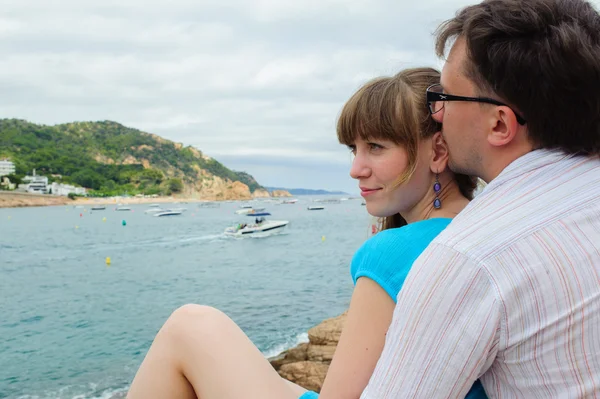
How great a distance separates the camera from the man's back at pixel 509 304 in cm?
98

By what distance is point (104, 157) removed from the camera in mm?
126875

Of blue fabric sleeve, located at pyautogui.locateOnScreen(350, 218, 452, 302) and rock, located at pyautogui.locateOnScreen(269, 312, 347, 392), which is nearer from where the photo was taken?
blue fabric sleeve, located at pyautogui.locateOnScreen(350, 218, 452, 302)

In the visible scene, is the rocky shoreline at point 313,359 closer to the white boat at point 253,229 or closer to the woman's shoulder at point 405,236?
the woman's shoulder at point 405,236

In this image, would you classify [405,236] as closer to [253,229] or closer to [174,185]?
[253,229]

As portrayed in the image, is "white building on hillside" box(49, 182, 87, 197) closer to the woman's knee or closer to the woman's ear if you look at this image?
the woman's knee

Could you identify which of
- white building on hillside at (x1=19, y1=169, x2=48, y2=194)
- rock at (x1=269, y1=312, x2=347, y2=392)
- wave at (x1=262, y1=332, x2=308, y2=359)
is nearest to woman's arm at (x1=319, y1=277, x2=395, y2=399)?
rock at (x1=269, y1=312, x2=347, y2=392)

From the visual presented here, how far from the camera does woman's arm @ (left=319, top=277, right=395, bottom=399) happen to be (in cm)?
129

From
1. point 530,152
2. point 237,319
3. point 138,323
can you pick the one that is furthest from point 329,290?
point 530,152

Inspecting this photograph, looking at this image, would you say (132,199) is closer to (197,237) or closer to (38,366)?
(197,237)

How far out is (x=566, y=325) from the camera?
0.99m

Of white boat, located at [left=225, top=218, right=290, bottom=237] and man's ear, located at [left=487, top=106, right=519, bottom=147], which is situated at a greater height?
man's ear, located at [left=487, top=106, right=519, bottom=147]

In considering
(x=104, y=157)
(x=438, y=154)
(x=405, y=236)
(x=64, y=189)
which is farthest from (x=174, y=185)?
(x=405, y=236)

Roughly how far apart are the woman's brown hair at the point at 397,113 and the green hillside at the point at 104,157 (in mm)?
113137

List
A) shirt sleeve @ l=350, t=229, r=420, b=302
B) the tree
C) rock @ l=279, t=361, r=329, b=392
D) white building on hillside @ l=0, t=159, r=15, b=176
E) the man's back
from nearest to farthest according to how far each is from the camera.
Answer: the man's back → shirt sleeve @ l=350, t=229, r=420, b=302 → rock @ l=279, t=361, r=329, b=392 → white building on hillside @ l=0, t=159, r=15, b=176 → the tree
